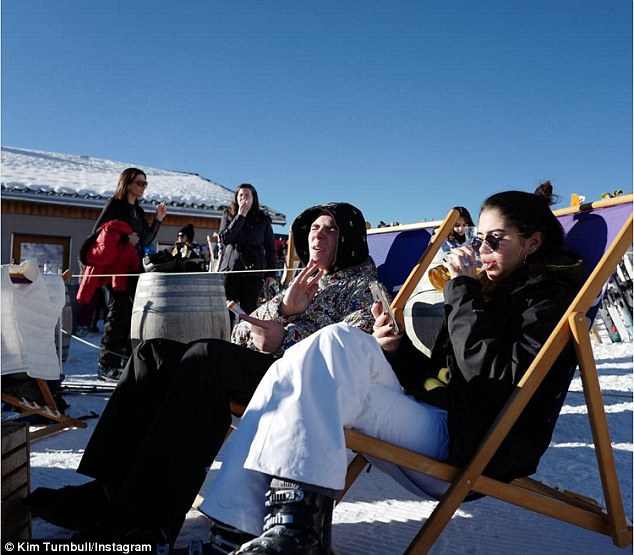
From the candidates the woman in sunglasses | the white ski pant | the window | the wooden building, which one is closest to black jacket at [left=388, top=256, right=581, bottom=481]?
the woman in sunglasses

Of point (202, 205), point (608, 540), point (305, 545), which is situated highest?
point (202, 205)

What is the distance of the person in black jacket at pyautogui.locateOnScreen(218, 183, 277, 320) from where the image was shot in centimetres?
547

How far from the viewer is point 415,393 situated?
1.93 metres

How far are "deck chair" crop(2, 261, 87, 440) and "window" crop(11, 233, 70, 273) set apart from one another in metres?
9.61

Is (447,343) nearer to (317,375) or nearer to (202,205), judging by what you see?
(317,375)

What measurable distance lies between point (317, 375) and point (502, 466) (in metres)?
0.67

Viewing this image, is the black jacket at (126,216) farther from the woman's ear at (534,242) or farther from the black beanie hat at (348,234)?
the woman's ear at (534,242)

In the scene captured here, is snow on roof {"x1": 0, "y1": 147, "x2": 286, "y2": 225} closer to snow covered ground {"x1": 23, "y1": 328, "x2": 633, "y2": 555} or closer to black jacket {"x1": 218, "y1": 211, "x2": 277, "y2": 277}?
black jacket {"x1": 218, "y1": 211, "x2": 277, "y2": 277}

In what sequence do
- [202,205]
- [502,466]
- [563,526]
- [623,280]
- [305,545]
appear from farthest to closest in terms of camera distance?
[202,205] → [623,280] → [563,526] → [502,466] → [305,545]

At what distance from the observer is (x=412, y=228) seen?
10.3ft

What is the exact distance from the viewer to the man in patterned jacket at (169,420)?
5.60ft

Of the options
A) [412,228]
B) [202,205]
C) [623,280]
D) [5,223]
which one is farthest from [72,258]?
[412,228]

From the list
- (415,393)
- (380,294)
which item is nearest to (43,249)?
(380,294)

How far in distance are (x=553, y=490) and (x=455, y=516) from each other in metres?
0.47
